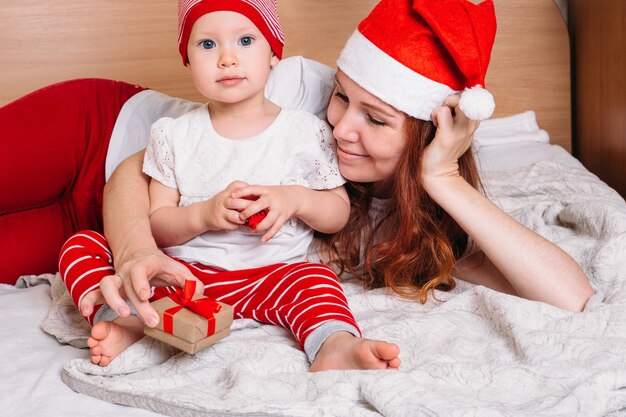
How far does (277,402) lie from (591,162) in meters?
1.50

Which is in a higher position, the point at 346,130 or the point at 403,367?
the point at 346,130

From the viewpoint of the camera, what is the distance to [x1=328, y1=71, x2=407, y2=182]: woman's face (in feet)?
4.05

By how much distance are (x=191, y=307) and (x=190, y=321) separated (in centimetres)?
3

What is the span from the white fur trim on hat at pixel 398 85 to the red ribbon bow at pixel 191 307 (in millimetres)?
435

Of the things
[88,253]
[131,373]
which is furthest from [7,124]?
[131,373]

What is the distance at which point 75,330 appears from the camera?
1.17 meters

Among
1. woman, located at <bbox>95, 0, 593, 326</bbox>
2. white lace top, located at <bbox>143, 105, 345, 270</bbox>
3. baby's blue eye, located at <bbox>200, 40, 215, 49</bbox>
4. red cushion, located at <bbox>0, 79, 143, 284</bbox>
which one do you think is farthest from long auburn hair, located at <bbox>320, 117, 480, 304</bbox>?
red cushion, located at <bbox>0, 79, 143, 284</bbox>

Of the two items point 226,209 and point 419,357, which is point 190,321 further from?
point 419,357

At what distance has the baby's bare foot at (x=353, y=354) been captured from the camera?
3.10ft

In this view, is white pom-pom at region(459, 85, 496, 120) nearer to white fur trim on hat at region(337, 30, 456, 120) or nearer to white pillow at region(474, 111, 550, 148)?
white fur trim on hat at region(337, 30, 456, 120)

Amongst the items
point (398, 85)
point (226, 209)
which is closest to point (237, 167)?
point (226, 209)

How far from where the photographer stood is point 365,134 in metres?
1.24

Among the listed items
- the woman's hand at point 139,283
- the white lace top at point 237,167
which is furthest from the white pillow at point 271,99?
the woman's hand at point 139,283

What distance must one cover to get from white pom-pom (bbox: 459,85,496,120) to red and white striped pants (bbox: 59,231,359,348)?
0.32m
